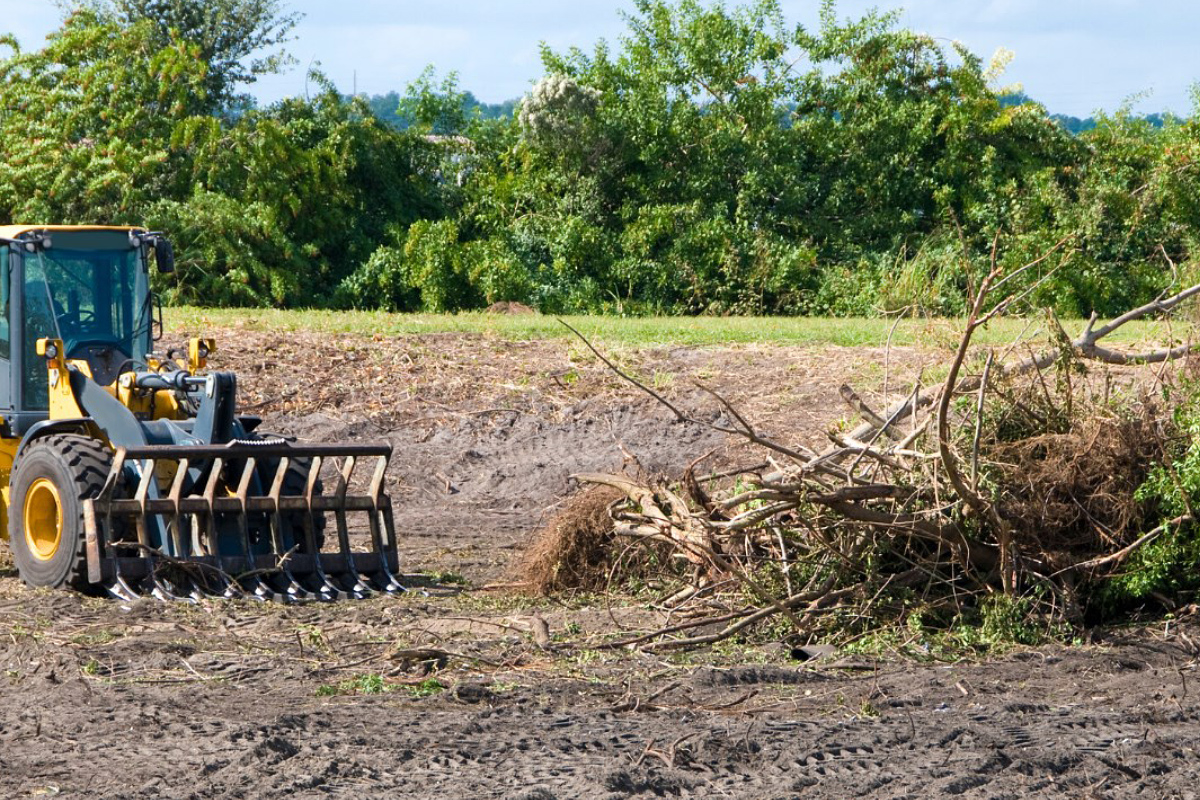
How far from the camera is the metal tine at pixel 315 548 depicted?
9.23 metres

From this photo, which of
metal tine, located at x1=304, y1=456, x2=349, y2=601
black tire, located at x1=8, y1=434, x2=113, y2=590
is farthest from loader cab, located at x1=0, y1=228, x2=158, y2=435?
metal tine, located at x1=304, y1=456, x2=349, y2=601

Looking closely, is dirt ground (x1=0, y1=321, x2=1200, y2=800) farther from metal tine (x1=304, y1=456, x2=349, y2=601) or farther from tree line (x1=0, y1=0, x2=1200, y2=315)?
tree line (x1=0, y1=0, x2=1200, y2=315)

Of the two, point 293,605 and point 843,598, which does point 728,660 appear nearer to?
point 843,598

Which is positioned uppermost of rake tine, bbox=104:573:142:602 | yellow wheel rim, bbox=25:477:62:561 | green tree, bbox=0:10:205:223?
green tree, bbox=0:10:205:223

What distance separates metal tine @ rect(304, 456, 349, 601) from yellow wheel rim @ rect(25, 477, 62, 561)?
5.21ft

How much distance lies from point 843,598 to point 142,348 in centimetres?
534

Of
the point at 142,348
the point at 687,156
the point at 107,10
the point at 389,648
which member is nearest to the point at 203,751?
the point at 389,648

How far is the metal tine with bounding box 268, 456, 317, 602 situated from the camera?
9.13 meters

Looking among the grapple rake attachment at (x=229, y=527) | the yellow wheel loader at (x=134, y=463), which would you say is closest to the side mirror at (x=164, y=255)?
the yellow wheel loader at (x=134, y=463)

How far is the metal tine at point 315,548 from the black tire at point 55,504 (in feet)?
4.10

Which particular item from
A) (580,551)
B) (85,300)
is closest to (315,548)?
(580,551)

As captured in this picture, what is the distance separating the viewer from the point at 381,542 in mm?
9680

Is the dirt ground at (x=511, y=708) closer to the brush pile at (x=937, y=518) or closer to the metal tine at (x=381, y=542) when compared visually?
the metal tine at (x=381, y=542)

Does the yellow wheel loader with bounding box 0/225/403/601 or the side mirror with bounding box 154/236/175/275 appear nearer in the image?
the yellow wheel loader with bounding box 0/225/403/601
